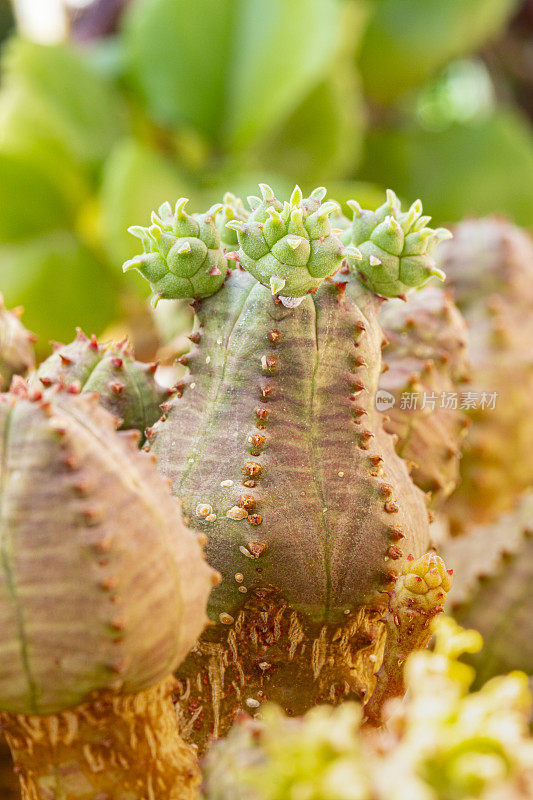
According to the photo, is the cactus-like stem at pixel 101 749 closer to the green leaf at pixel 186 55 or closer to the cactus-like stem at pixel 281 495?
the cactus-like stem at pixel 281 495

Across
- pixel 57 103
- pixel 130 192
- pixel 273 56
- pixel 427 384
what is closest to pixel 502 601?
pixel 427 384

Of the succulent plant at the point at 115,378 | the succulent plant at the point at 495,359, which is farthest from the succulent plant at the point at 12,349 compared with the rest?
the succulent plant at the point at 495,359

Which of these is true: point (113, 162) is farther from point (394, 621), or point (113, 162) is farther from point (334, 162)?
point (394, 621)

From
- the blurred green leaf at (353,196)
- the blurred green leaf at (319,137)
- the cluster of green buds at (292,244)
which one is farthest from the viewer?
the blurred green leaf at (319,137)

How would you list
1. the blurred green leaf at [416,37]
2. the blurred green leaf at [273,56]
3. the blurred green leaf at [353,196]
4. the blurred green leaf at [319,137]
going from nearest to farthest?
the blurred green leaf at [353,196], the blurred green leaf at [273,56], the blurred green leaf at [319,137], the blurred green leaf at [416,37]

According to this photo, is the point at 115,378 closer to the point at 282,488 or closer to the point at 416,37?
the point at 282,488

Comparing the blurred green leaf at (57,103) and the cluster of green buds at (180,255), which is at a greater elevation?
the blurred green leaf at (57,103)

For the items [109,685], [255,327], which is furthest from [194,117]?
[109,685]
